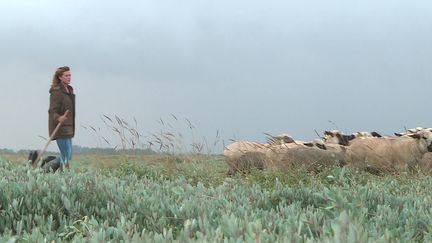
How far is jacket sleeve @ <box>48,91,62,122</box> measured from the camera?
1305 centimetres

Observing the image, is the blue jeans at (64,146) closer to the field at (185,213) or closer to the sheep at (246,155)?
the sheep at (246,155)

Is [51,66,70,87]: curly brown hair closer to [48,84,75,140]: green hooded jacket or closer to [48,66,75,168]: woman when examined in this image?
[48,66,75,168]: woman

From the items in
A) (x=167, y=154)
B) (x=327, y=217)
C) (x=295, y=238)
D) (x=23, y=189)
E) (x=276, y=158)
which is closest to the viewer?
(x=295, y=238)

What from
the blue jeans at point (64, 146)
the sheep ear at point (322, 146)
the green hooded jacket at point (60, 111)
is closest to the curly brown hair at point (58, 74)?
the green hooded jacket at point (60, 111)

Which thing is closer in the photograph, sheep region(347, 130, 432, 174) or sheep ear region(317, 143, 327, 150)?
sheep region(347, 130, 432, 174)

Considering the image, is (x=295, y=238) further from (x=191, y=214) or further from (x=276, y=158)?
(x=276, y=158)

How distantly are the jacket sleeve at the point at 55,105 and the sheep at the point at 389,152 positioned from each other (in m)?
7.42

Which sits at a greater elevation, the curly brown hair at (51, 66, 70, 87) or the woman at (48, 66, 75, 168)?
the curly brown hair at (51, 66, 70, 87)

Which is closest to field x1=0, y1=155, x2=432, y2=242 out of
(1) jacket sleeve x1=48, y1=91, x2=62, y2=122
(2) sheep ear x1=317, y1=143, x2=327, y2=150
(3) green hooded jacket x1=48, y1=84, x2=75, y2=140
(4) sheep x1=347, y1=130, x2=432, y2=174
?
(3) green hooded jacket x1=48, y1=84, x2=75, y2=140

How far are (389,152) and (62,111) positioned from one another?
27.2ft

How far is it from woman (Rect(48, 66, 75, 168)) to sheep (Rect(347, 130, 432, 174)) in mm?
7110

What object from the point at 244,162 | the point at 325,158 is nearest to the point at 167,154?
the point at 244,162

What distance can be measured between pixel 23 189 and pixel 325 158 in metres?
11.3

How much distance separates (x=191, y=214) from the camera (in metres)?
3.96
